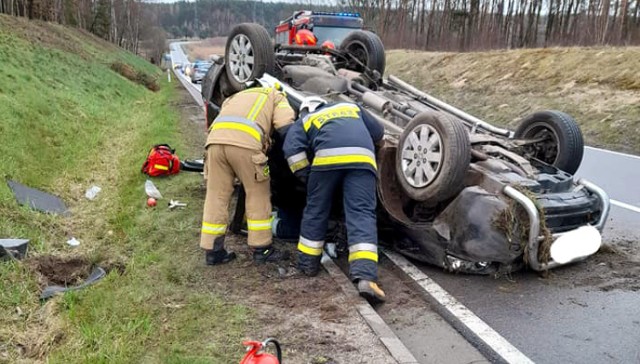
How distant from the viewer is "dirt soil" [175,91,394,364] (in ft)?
9.18

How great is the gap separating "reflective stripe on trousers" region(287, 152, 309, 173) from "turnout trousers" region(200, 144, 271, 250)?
209 mm

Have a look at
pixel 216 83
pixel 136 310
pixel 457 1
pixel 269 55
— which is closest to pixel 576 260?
pixel 136 310

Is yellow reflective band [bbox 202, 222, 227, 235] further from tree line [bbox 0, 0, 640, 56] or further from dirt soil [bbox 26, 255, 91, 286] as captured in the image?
tree line [bbox 0, 0, 640, 56]

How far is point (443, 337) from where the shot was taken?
3068 mm

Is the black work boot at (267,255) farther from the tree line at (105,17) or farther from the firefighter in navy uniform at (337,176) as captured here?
the tree line at (105,17)

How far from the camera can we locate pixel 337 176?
3.83 meters

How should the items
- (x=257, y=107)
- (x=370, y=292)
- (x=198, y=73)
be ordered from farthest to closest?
1. (x=198, y=73)
2. (x=257, y=107)
3. (x=370, y=292)

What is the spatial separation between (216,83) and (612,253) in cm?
450

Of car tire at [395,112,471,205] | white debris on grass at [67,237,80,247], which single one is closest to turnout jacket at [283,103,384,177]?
car tire at [395,112,471,205]

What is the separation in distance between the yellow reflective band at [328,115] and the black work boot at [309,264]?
91cm

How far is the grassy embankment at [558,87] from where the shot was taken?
441 inches

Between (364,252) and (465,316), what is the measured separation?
761mm

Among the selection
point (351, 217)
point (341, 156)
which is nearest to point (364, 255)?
point (351, 217)

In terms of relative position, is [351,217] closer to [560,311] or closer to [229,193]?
[229,193]
